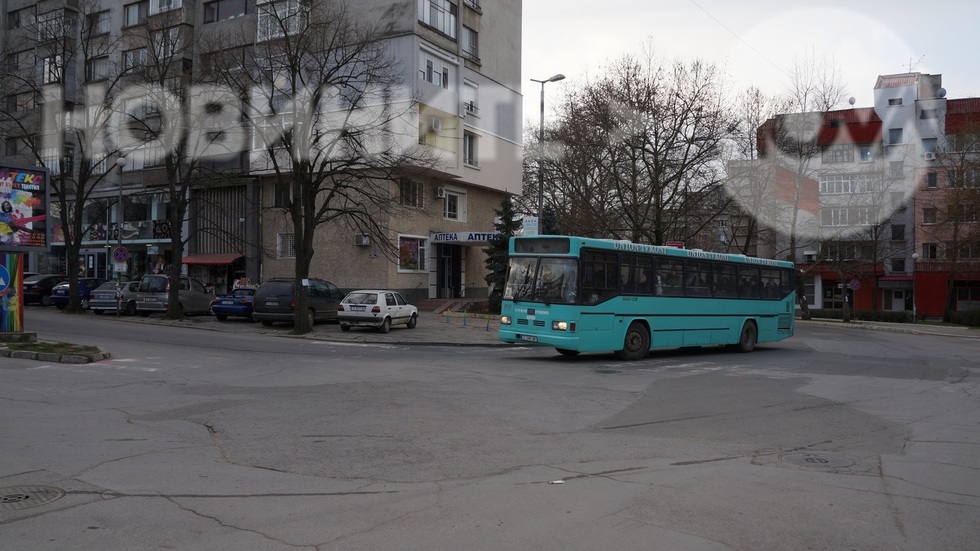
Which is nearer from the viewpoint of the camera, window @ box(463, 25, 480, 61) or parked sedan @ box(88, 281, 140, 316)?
parked sedan @ box(88, 281, 140, 316)

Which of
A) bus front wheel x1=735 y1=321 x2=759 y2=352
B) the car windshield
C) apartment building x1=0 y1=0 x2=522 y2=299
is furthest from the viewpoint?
apartment building x1=0 y1=0 x2=522 y2=299

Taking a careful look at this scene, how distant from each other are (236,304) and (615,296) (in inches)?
692

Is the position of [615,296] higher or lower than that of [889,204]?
lower

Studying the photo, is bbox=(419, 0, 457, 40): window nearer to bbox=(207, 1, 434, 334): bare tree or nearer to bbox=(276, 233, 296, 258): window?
bbox=(207, 1, 434, 334): bare tree

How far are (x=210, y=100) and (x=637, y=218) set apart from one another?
20561mm

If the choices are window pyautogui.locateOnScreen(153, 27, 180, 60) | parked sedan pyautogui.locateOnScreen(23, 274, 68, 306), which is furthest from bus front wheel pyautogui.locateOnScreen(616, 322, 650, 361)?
parked sedan pyautogui.locateOnScreen(23, 274, 68, 306)

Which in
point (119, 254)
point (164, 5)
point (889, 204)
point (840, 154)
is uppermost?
point (164, 5)

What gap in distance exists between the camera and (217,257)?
1670 inches

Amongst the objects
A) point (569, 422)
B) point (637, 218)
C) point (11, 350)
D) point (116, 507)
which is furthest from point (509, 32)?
point (116, 507)

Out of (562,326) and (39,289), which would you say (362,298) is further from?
(39,289)

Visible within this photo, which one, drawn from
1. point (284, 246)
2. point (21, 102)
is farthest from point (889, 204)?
point (21, 102)

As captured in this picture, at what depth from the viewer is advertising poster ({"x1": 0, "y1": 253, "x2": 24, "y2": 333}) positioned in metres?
19.0

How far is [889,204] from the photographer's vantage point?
55.4 meters

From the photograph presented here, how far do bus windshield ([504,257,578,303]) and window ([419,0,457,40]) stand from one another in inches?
932
